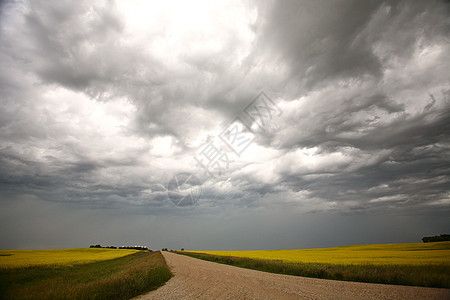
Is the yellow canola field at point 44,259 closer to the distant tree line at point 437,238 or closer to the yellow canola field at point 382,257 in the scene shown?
the yellow canola field at point 382,257

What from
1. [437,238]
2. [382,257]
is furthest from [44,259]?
[437,238]

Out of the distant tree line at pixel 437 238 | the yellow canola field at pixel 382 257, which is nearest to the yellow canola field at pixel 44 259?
the yellow canola field at pixel 382 257

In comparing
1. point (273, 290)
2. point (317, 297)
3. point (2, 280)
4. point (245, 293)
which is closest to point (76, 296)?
point (245, 293)

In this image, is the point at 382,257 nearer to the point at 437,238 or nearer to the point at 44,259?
the point at 44,259

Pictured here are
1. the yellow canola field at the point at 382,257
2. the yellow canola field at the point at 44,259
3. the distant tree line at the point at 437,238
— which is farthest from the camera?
the distant tree line at the point at 437,238

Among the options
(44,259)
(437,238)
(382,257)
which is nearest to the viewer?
(382,257)

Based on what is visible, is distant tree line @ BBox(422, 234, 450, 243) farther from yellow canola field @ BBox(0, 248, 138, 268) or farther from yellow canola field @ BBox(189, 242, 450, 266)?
yellow canola field @ BBox(0, 248, 138, 268)

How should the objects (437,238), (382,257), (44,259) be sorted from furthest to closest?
1. (437,238)
2. (44,259)
3. (382,257)

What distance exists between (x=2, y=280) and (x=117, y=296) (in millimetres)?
12985

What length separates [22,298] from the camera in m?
7.72

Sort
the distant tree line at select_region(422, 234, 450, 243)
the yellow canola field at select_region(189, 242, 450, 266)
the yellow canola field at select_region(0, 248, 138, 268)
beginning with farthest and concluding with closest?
the distant tree line at select_region(422, 234, 450, 243) → the yellow canola field at select_region(0, 248, 138, 268) → the yellow canola field at select_region(189, 242, 450, 266)

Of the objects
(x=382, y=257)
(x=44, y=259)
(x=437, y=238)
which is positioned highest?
(x=44, y=259)

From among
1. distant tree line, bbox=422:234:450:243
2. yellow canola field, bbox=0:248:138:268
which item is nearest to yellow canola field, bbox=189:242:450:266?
yellow canola field, bbox=0:248:138:268

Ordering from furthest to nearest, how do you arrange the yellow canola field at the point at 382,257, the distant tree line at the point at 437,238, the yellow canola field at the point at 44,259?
the distant tree line at the point at 437,238 → the yellow canola field at the point at 44,259 → the yellow canola field at the point at 382,257
